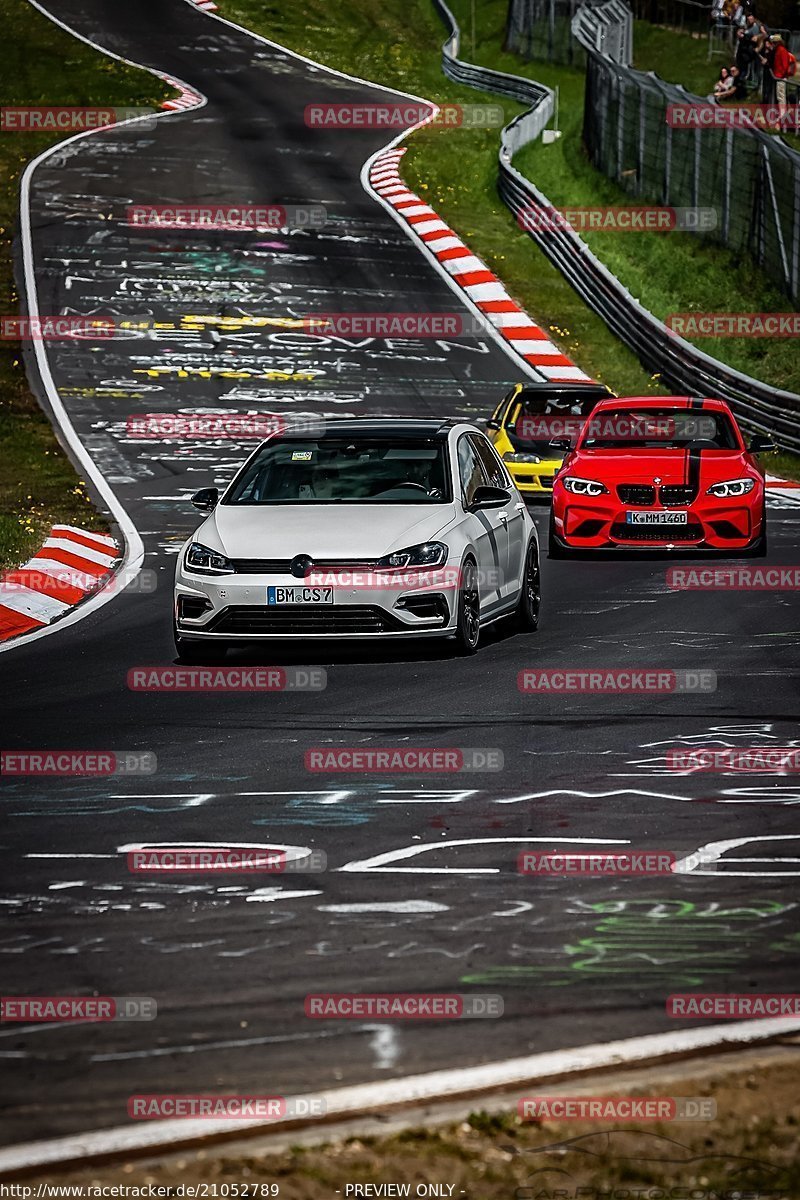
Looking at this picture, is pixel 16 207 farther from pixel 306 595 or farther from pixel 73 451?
pixel 306 595

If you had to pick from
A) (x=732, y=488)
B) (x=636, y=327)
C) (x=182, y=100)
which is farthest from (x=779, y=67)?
(x=732, y=488)

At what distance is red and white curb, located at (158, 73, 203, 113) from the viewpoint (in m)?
50.5

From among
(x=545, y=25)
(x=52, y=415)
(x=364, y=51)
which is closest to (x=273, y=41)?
(x=364, y=51)

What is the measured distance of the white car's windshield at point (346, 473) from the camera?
43.3 ft

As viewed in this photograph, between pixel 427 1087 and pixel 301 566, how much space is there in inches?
280

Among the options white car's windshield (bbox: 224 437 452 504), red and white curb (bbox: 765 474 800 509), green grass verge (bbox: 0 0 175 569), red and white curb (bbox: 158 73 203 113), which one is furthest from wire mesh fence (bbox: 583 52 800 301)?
white car's windshield (bbox: 224 437 452 504)

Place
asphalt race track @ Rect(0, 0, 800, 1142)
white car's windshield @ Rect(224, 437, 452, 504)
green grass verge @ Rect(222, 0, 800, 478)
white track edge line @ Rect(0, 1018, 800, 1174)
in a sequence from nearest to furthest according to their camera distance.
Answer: white track edge line @ Rect(0, 1018, 800, 1174)
asphalt race track @ Rect(0, 0, 800, 1142)
white car's windshield @ Rect(224, 437, 452, 504)
green grass verge @ Rect(222, 0, 800, 478)

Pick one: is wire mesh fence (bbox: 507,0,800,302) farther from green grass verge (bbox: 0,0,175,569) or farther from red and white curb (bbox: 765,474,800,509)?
green grass verge (bbox: 0,0,175,569)

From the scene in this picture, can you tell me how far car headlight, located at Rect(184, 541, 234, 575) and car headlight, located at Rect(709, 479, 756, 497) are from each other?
5.96 meters

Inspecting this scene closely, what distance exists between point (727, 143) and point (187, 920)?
2704cm

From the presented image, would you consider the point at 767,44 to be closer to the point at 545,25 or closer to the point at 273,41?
the point at 545,25

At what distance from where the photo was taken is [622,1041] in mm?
5621

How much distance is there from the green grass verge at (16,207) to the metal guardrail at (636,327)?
8565 millimetres

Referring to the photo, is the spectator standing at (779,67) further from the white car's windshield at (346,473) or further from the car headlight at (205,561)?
the car headlight at (205,561)
